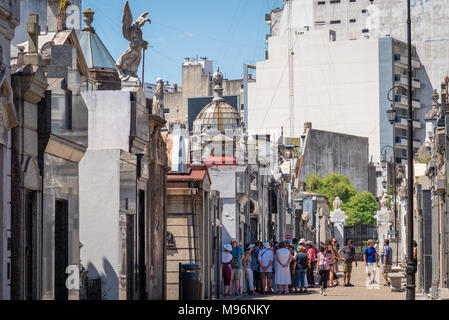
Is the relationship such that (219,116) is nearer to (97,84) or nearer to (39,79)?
(97,84)

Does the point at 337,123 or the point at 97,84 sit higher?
→ the point at 337,123

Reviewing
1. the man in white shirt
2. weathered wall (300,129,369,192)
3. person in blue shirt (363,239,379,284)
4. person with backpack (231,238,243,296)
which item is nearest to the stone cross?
person with backpack (231,238,243,296)

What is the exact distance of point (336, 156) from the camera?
304 ft

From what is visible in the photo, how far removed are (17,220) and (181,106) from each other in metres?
87.9

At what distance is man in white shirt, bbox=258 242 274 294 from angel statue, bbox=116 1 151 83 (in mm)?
9263

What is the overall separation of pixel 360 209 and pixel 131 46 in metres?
70.9

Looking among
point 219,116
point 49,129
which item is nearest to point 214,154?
point 219,116

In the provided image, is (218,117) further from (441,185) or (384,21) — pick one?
(384,21)

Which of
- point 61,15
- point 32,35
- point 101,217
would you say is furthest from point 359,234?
point 32,35

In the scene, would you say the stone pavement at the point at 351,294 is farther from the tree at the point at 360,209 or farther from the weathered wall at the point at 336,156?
the tree at the point at 360,209

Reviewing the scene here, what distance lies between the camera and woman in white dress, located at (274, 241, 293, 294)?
28156 mm

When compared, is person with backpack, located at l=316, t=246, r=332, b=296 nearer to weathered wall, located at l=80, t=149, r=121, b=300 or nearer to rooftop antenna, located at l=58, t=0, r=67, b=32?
weathered wall, located at l=80, t=149, r=121, b=300
